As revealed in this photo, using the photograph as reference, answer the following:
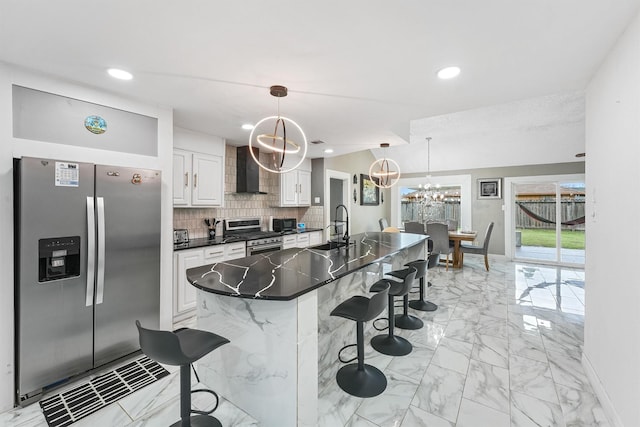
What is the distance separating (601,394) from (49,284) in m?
4.10

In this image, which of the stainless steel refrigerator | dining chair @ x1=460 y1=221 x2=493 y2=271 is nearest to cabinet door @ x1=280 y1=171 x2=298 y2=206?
the stainless steel refrigerator

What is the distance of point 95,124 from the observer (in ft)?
8.02

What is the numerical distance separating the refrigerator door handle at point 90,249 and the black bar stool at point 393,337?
92.2 inches

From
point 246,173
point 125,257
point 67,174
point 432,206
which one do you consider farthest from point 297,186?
point 432,206

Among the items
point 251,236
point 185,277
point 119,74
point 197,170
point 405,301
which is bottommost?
point 405,301

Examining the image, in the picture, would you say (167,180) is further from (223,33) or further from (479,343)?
(479,343)

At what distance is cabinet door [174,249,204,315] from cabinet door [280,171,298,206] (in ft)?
7.11

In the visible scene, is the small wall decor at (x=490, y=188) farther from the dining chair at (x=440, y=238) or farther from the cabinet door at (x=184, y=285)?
the cabinet door at (x=184, y=285)

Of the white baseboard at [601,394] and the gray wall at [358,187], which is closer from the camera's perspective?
the white baseboard at [601,394]

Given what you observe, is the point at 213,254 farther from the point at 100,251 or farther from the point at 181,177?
the point at 100,251

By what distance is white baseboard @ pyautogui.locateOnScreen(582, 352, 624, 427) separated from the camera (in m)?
1.75

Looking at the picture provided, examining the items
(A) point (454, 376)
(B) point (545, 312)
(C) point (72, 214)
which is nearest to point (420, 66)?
(A) point (454, 376)

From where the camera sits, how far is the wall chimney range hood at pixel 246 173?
4602 mm

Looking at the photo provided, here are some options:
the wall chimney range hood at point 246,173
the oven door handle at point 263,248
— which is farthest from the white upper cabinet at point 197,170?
the oven door handle at point 263,248
